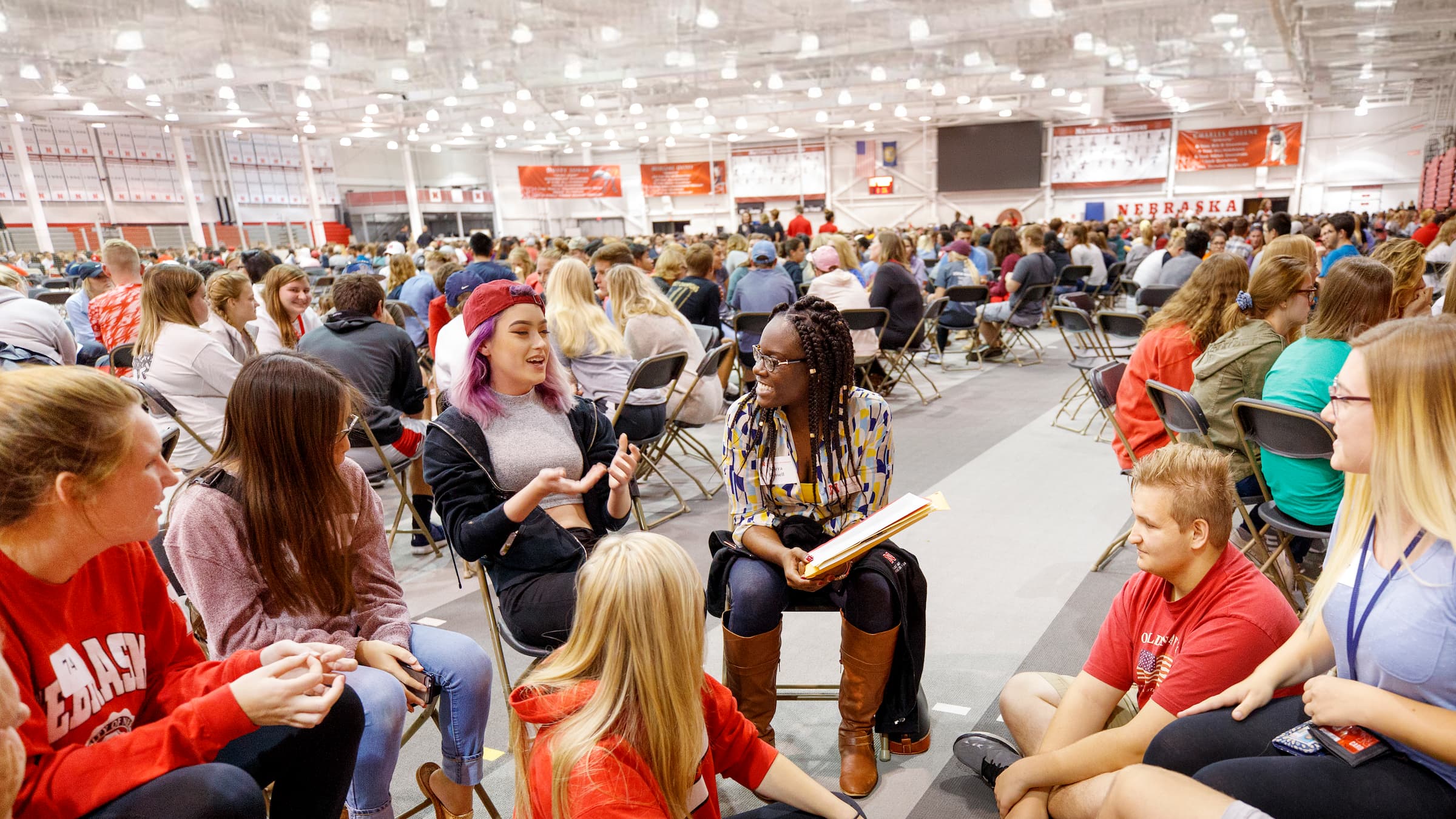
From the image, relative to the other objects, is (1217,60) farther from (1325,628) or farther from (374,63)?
(1325,628)

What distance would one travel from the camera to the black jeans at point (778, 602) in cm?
218

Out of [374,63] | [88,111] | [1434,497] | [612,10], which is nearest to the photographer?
[1434,497]

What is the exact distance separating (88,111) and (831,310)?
1775 cm

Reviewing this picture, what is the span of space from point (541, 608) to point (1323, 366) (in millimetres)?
2563

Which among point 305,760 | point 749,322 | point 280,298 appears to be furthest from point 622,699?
point 749,322

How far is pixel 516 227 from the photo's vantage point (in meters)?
29.3

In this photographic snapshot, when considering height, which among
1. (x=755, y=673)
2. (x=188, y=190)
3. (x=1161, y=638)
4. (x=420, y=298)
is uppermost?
(x=188, y=190)

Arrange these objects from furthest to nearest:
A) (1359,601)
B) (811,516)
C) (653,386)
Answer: (653,386)
(811,516)
(1359,601)

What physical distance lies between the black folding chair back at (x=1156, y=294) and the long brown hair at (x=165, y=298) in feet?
21.4

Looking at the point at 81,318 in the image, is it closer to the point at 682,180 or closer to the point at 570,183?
the point at 570,183

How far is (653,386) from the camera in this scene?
160 inches

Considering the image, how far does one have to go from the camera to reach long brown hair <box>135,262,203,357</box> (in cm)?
359

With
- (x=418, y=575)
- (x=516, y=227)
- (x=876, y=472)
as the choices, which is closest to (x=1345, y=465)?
(x=876, y=472)

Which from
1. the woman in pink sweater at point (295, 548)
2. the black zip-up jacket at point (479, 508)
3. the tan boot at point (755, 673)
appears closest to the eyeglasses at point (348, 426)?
the woman in pink sweater at point (295, 548)
